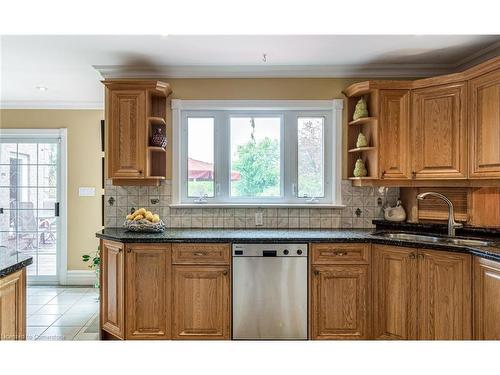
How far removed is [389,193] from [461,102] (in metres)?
1.02

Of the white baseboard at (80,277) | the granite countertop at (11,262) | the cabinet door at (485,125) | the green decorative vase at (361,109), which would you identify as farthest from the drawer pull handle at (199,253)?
the white baseboard at (80,277)

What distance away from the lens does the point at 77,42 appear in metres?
2.78

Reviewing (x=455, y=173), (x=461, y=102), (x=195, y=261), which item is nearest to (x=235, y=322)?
(x=195, y=261)

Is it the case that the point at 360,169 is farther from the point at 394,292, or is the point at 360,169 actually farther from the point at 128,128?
the point at 128,128

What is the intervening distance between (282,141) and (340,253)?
1308mm

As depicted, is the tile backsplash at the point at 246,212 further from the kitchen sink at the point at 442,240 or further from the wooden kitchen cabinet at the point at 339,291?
the wooden kitchen cabinet at the point at 339,291

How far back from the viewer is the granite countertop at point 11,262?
1694 mm

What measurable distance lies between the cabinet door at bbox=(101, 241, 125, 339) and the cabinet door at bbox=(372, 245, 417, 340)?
80.3 inches

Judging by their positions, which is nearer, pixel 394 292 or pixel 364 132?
pixel 394 292

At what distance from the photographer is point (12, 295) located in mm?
1786

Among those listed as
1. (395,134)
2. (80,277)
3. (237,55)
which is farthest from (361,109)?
(80,277)

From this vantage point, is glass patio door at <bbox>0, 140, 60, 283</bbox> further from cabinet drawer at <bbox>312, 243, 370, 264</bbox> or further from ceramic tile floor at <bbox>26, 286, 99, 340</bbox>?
cabinet drawer at <bbox>312, 243, 370, 264</bbox>

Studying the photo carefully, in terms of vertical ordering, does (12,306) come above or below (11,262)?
below

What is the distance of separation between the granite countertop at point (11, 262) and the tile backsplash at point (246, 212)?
4.33 ft
